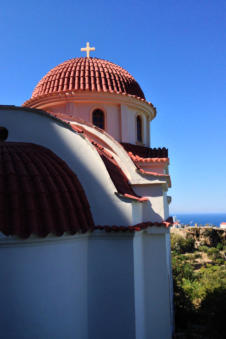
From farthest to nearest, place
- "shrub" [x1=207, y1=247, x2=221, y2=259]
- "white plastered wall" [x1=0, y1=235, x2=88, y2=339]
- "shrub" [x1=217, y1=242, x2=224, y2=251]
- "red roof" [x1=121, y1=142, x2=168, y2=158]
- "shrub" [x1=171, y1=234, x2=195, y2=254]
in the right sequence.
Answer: "shrub" [x1=217, y1=242, x2=224, y2=251]
"shrub" [x1=171, y1=234, x2=195, y2=254]
"shrub" [x1=207, y1=247, x2=221, y2=259]
"red roof" [x1=121, y1=142, x2=168, y2=158]
"white plastered wall" [x1=0, y1=235, x2=88, y2=339]

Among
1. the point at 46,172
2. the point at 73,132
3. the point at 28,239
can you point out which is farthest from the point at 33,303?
the point at 73,132

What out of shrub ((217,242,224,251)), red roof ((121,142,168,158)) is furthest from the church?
shrub ((217,242,224,251))

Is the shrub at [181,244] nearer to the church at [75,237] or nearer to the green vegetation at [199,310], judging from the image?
the green vegetation at [199,310]

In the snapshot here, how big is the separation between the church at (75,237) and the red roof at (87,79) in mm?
2879

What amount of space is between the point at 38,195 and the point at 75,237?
3.52 ft

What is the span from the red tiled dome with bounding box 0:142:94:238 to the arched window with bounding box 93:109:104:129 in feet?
13.7

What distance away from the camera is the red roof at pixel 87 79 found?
10164mm

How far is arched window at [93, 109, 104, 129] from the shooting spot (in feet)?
32.4

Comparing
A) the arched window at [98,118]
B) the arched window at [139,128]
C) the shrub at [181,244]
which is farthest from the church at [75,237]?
the shrub at [181,244]

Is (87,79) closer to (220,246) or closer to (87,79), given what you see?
(87,79)

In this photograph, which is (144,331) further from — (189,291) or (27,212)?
(189,291)

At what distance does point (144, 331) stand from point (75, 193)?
3621mm

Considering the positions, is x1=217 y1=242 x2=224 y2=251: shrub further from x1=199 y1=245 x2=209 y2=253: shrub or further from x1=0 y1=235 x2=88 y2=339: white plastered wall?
x1=0 y1=235 x2=88 y2=339: white plastered wall

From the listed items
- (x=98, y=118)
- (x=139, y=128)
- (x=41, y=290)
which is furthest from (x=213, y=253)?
(x=41, y=290)
